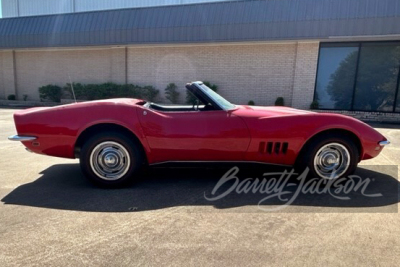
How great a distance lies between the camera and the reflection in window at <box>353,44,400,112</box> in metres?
10.5

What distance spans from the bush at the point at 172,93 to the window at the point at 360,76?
6.56m

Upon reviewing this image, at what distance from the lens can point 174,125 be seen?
131 inches

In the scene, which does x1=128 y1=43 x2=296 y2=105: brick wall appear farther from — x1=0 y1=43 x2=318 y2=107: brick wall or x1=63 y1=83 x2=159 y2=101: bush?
x1=63 y1=83 x2=159 y2=101: bush

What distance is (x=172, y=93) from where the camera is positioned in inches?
517

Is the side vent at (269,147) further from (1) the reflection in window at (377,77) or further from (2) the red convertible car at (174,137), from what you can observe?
(1) the reflection in window at (377,77)

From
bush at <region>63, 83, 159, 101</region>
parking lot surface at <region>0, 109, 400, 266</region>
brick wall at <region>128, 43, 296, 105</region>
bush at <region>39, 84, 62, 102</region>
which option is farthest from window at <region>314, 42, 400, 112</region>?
bush at <region>39, 84, 62, 102</region>

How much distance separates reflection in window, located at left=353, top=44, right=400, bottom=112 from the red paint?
8.93m

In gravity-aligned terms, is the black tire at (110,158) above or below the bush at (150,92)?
below

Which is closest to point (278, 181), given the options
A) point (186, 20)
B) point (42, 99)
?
point (186, 20)

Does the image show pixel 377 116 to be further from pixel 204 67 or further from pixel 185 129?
pixel 185 129

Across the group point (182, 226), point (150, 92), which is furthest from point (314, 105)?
point (182, 226)

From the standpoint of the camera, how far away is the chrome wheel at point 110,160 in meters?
3.35

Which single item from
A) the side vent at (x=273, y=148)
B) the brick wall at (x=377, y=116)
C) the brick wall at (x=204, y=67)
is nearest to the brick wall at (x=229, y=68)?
the brick wall at (x=204, y=67)

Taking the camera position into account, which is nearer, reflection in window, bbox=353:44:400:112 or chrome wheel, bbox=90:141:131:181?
chrome wheel, bbox=90:141:131:181
